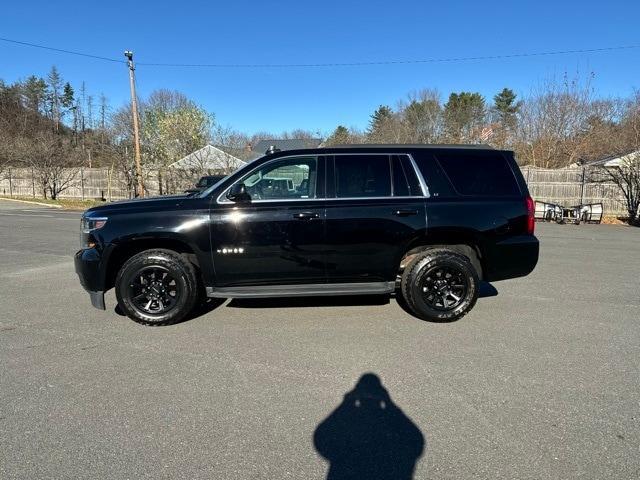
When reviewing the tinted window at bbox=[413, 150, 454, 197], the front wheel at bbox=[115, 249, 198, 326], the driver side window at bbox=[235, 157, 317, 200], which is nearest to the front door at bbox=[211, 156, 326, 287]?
the driver side window at bbox=[235, 157, 317, 200]

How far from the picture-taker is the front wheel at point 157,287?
16.4 feet

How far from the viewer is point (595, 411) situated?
3.21 metres

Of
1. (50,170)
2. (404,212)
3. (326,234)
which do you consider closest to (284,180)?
(326,234)

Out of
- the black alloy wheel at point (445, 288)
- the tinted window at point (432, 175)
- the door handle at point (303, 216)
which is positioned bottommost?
the black alloy wheel at point (445, 288)

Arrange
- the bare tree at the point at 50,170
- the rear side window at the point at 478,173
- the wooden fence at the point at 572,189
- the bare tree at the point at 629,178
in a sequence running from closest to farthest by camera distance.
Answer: the rear side window at the point at 478,173 < the bare tree at the point at 629,178 < the wooden fence at the point at 572,189 < the bare tree at the point at 50,170

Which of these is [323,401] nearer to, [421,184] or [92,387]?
[92,387]

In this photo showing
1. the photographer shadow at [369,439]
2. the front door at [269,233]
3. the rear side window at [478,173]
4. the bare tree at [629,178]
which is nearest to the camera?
the photographer shadow at [369,439]

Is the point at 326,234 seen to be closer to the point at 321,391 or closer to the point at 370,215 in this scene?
the point at 370,215

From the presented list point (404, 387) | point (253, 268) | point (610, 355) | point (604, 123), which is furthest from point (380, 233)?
point (604, 123)

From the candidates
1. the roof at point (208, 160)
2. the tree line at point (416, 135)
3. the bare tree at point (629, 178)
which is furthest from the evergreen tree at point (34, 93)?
the bare tree at point (629, 178)

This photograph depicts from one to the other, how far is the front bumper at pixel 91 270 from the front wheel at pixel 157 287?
→ 0.72 ft

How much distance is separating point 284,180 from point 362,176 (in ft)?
2.96

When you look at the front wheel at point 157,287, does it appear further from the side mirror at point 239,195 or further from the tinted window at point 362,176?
the tinted window at point 362,176

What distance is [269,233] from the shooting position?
497 cm
